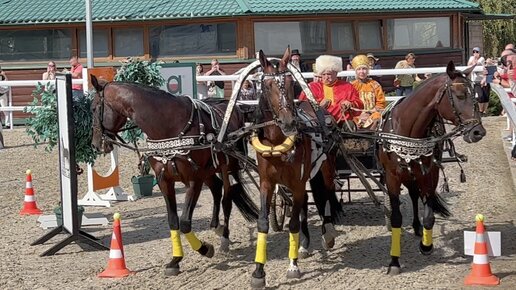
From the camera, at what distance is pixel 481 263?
26.4 feet

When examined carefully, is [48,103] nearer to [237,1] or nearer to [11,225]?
[11,225]

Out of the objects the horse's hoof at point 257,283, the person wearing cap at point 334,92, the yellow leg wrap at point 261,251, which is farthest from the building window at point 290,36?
the horse's hoof at point 257,283

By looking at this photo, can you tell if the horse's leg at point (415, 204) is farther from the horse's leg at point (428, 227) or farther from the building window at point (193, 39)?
the building window at point (193, 39)

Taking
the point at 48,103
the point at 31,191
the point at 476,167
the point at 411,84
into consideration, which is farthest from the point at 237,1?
the point at 48,103

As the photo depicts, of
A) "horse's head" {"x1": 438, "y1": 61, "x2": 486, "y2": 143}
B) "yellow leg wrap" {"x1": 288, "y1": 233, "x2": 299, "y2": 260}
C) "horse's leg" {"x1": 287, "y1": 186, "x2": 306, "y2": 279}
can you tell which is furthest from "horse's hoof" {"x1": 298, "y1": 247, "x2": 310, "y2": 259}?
"horse's head" {"x1": 438, "y1": 61, "x2": 486, "y2": 143}

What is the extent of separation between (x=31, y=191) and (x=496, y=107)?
12.7 metres

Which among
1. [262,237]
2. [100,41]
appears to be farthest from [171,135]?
[100,41]

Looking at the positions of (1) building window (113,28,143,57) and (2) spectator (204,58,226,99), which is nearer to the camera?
(2) spectator (204,58,226,99)

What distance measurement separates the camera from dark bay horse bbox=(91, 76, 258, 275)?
29.3ft

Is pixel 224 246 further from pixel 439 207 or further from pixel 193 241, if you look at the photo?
pixel 439 207

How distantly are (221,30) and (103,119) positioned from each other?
556 inches

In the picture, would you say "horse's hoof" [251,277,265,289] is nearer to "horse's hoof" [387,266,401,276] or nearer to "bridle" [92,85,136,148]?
"horse's hoof" [387,266,401,276]

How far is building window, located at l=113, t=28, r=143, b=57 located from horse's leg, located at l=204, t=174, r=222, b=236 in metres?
14.0

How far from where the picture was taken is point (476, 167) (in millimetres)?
14578
